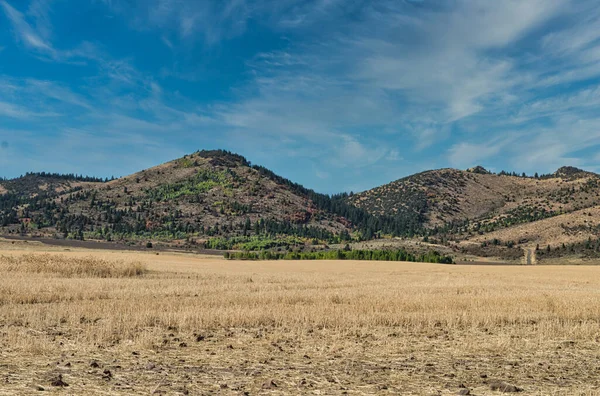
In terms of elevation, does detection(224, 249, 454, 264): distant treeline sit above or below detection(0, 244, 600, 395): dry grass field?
above

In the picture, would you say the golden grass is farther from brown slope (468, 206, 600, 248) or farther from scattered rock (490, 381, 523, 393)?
brown slope (468, 206, 600, 248)

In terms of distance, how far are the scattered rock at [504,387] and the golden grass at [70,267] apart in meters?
39.5

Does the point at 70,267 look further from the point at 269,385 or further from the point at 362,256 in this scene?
the point at 362,256

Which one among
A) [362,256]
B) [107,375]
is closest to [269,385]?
[107,375]

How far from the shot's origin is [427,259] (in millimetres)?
108938

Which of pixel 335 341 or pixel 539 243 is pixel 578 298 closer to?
pixel 335 341

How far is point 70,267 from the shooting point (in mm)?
44531

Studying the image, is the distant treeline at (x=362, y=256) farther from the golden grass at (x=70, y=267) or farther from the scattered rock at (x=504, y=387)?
the scattered rock at (x=504, y=387)

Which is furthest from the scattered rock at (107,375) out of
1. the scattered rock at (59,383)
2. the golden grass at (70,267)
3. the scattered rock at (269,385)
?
the golden grass at (70,267)

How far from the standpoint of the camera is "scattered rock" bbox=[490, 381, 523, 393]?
9.89m

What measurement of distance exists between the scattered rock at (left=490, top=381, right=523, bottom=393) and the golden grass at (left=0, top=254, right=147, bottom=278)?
39.5m

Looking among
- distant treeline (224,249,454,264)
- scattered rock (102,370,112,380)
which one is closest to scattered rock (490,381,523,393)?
scattered rock (102,370,112,380)

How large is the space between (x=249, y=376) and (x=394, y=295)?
1827 cm

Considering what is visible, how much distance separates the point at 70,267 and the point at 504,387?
4271 centimetres
